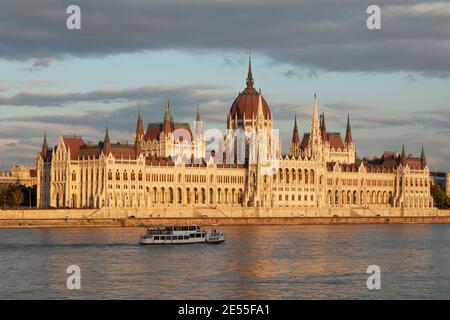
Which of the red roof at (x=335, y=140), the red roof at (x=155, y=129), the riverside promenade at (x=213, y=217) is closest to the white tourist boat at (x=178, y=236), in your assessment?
the riverside promenade at (x=213, y=217)

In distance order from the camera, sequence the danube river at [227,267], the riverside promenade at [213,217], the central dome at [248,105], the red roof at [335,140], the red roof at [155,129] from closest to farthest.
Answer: the danube river at [227,267], the riverside promenade at [213,217], the red roof at [155,129], the central dome at [248,105], the red roof at [335,140]

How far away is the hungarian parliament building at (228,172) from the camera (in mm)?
128500

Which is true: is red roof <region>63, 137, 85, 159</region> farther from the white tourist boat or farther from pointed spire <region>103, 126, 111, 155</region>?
the white tourist boat

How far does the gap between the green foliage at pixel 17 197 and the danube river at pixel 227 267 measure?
123ft

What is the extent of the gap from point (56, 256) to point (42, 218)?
45441 mm

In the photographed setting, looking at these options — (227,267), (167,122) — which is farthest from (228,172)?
(227,267)

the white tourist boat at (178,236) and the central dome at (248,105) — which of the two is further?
the central dome at (248,105)

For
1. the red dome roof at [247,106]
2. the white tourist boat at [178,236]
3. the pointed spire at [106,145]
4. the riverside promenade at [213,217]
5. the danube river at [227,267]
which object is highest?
the red dome roof at [247,106]

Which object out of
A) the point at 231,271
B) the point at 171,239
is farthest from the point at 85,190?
the point at 231,271

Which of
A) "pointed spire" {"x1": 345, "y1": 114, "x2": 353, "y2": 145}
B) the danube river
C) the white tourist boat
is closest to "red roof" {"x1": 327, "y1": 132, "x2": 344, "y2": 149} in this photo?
"pointed spire" {"x1": 345, "y1": 114, "x2": 353, "y2": 145}

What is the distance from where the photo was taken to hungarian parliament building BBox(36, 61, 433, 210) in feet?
422

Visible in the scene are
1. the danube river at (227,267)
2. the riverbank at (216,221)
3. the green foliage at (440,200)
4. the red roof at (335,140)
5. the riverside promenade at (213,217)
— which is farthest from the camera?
the red roof at (335,140)

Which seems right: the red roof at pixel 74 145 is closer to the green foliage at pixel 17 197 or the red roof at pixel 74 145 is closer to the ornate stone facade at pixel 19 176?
the green foliage at pixel 17 197

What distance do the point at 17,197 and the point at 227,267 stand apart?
74.2 meters
